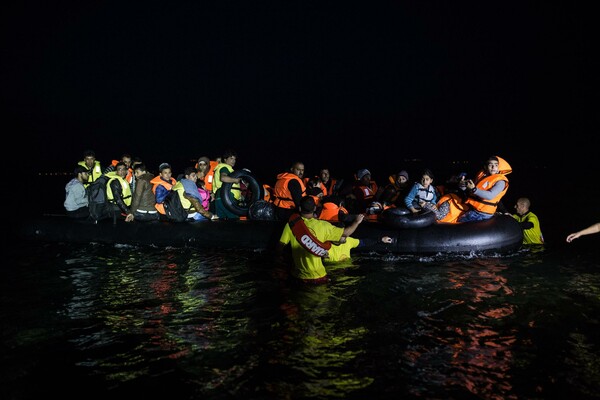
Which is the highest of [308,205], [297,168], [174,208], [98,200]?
[297,168]

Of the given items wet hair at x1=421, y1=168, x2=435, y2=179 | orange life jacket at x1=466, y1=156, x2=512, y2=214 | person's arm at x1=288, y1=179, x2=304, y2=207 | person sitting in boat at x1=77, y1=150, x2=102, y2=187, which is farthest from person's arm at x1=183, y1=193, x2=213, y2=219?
orange life jacket at x1=466, y1=156, x2=512, y2=214

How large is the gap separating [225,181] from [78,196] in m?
3.65

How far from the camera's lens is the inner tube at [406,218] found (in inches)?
365

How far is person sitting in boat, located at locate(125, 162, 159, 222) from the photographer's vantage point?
1094cm

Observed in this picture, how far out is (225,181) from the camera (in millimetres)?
10992

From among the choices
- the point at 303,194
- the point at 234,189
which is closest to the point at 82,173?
the point at 234,189

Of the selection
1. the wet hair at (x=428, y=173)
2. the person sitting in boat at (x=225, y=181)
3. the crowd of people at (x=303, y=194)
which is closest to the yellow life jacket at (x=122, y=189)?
the crowd of people at (x=303, y=194)

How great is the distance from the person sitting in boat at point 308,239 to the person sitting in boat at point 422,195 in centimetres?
294

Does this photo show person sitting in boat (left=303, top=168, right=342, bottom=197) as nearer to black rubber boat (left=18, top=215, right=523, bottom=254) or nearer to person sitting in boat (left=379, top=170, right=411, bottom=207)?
person sitting in boat (left=379, top=170, right=411, bottom=207)

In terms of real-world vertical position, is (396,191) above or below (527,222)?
above

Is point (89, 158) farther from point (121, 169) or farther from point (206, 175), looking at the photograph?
point (206, 175)

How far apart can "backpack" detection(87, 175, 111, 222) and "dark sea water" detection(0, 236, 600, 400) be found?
2.46 metres

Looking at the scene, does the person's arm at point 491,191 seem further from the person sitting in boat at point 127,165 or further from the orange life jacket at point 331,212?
the person sitting in boat at point 127,165

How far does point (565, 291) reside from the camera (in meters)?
7.16
